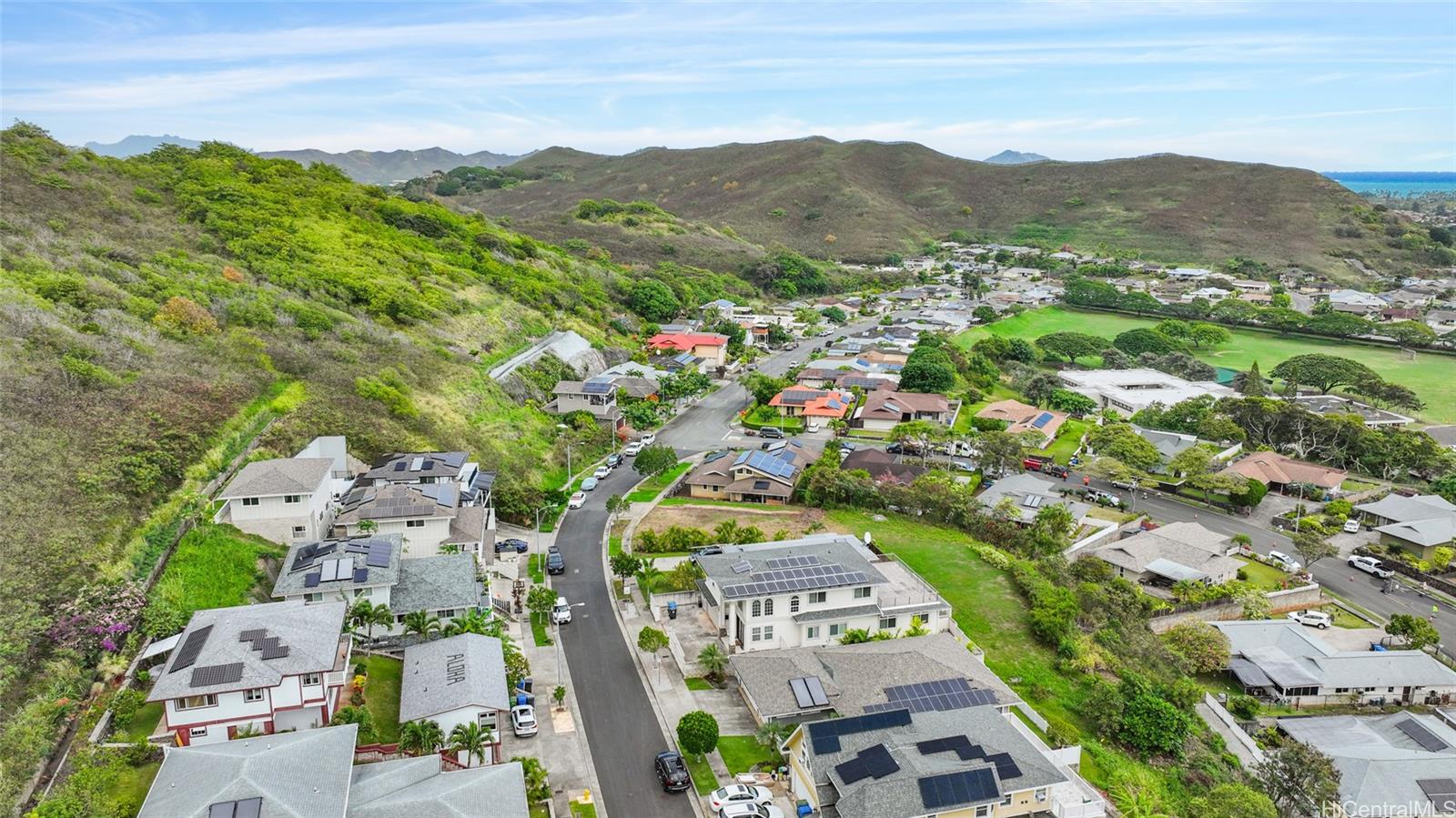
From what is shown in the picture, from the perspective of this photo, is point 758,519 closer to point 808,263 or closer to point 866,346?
point 866,346

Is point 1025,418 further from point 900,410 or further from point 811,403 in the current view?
point 811,403

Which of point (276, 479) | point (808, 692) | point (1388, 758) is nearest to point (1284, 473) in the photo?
point (1388, 758)

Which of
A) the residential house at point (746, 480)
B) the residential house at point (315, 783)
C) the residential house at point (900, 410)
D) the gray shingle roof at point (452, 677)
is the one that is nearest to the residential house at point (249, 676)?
the residential house at point (315, 783)

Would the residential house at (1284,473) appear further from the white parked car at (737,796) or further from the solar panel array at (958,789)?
the white parked car at (737,796)

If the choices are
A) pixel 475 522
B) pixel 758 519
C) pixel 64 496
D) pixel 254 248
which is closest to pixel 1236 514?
pixel 758 519

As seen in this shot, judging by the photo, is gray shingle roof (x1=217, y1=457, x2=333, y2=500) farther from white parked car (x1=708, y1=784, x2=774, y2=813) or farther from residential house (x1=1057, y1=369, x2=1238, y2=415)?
residential house (x1=1057, y1=369, x2=1238, y2=415)

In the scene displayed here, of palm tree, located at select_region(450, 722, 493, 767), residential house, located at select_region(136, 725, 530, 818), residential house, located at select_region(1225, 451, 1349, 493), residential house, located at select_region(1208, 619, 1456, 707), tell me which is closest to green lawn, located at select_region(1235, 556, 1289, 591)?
residential house, located at select_region(1208, 619, 1456, 707)

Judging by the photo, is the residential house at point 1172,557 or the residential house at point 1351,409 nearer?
the residential house at point 1172,557
